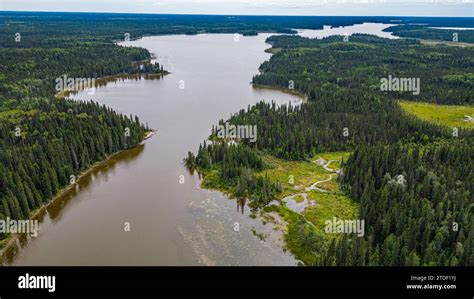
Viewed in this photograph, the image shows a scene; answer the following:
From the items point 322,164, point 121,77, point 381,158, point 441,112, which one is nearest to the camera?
point 381,158

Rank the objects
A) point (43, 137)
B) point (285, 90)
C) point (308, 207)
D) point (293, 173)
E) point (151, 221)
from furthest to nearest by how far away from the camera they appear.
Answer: point (285, 90), point (43, 137), point (293, 173), point (308, 207), point (151, 221)

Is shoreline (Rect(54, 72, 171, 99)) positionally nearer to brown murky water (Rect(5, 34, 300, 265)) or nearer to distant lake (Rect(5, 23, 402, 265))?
distant lake (Rect(5, 23, 402, 265))

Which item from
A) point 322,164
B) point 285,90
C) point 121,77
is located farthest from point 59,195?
point 121,77

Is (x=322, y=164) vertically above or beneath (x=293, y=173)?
above

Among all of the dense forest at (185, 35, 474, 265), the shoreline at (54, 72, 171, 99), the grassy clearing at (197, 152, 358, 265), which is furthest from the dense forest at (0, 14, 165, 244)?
the grassy clearing at (197, 152, 358, 265)

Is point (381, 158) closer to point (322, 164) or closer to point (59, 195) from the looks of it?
point (322, 164)
